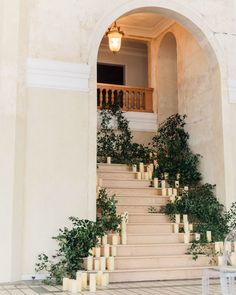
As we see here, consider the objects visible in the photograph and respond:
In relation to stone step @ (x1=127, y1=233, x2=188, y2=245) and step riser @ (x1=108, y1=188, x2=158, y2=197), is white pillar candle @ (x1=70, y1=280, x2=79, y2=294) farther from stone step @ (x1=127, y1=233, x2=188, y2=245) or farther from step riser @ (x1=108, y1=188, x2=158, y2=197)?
step riser @ (x1=108, y1=188, x2=158, y2=197)

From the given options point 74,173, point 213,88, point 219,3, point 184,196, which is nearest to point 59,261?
point 74,173

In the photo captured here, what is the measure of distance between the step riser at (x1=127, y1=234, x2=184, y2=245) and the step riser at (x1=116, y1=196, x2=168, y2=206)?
1.21 m

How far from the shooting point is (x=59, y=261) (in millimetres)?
8078

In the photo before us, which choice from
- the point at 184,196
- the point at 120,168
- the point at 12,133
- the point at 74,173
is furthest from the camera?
the point at 120,168

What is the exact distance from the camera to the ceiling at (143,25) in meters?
13.5

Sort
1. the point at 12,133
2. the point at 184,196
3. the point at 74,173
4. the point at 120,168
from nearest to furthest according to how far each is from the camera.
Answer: the point at 12,133 → the point at 74,173 → the point at 184,196 → the point at 120,168

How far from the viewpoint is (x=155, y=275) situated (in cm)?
792

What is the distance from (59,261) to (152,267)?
155cm

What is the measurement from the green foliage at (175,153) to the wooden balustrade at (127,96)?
139cm

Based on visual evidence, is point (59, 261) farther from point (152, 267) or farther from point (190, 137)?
point (190, 137)

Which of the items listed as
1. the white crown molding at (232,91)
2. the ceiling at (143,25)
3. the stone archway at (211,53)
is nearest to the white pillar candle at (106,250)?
the stone archway at (211,53)

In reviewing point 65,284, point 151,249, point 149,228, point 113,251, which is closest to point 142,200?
point 149,228

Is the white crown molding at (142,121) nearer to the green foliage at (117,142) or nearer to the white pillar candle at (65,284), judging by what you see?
the green foliage at (117,142)

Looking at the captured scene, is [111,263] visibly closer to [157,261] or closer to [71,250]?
[71,250]
